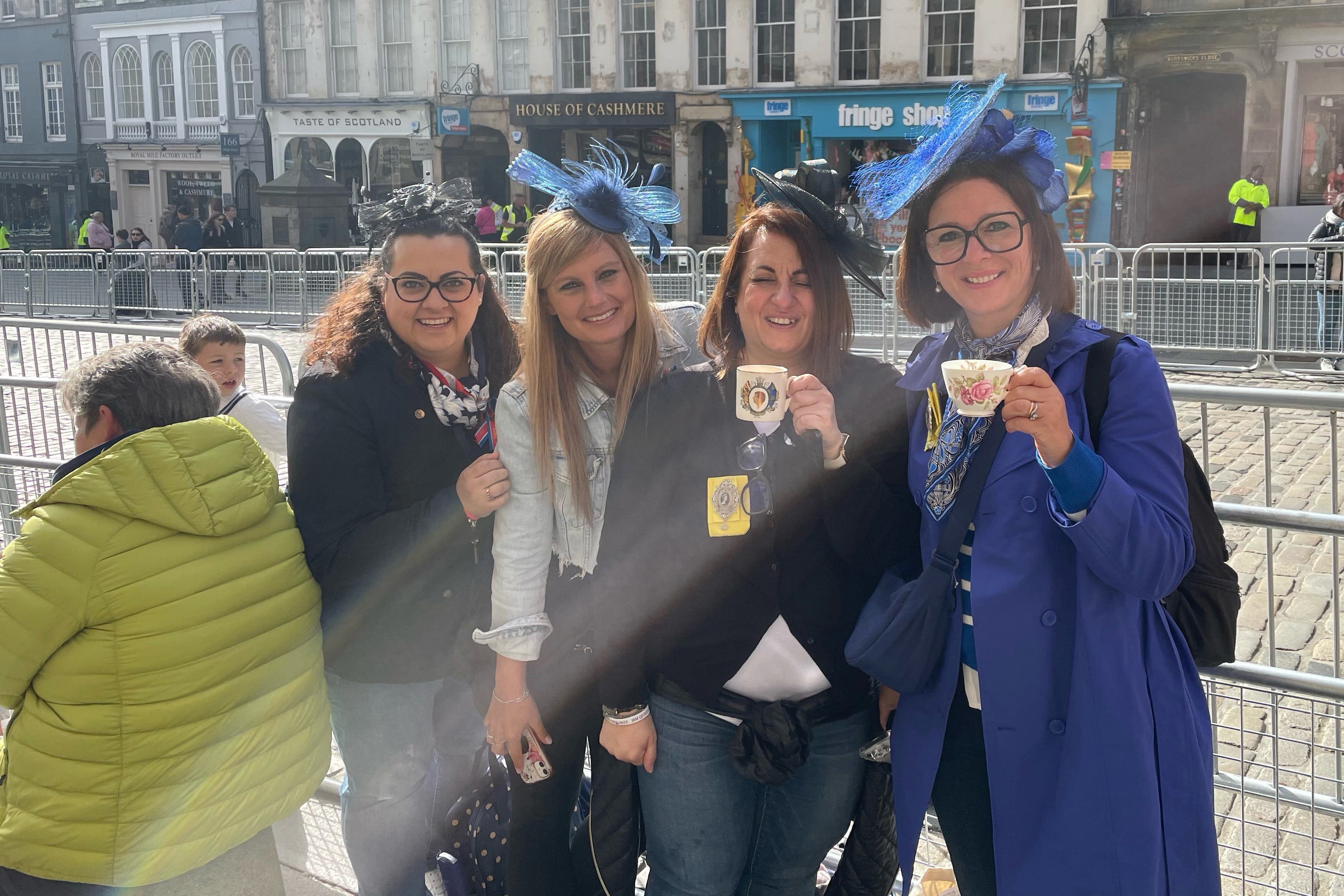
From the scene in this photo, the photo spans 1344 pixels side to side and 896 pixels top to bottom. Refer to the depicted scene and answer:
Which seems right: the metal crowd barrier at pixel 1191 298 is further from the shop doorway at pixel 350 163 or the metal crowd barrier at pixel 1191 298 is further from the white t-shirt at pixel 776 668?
the shop doorway at pixel 350 163

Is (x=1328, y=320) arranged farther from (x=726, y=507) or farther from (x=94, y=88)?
(x=94, y=88)

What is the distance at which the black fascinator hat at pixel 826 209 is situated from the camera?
252 centimetres

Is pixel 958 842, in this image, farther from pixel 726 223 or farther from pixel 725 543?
pixel 726 223

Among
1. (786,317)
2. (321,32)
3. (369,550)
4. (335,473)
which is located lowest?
(369,550)

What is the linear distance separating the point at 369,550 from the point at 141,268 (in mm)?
18424

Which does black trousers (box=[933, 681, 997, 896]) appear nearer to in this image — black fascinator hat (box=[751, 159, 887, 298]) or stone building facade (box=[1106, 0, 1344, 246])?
black fascinator hat (box=[751, 159, 887, 298])

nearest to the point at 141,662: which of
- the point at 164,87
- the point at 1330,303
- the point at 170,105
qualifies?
the point at 1330,303

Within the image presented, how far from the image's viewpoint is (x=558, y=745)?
274 centimetres

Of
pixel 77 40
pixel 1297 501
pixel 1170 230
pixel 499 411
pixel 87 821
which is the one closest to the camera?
pixel 87 821

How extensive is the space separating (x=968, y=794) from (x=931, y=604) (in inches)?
17.9

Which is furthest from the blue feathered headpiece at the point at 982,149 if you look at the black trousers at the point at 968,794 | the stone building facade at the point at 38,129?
the stone building facade at the point at 38,129

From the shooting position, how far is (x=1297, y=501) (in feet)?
20.4

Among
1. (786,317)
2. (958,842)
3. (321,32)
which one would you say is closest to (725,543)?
(786,317)

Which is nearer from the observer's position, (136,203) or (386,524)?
(386,524)
